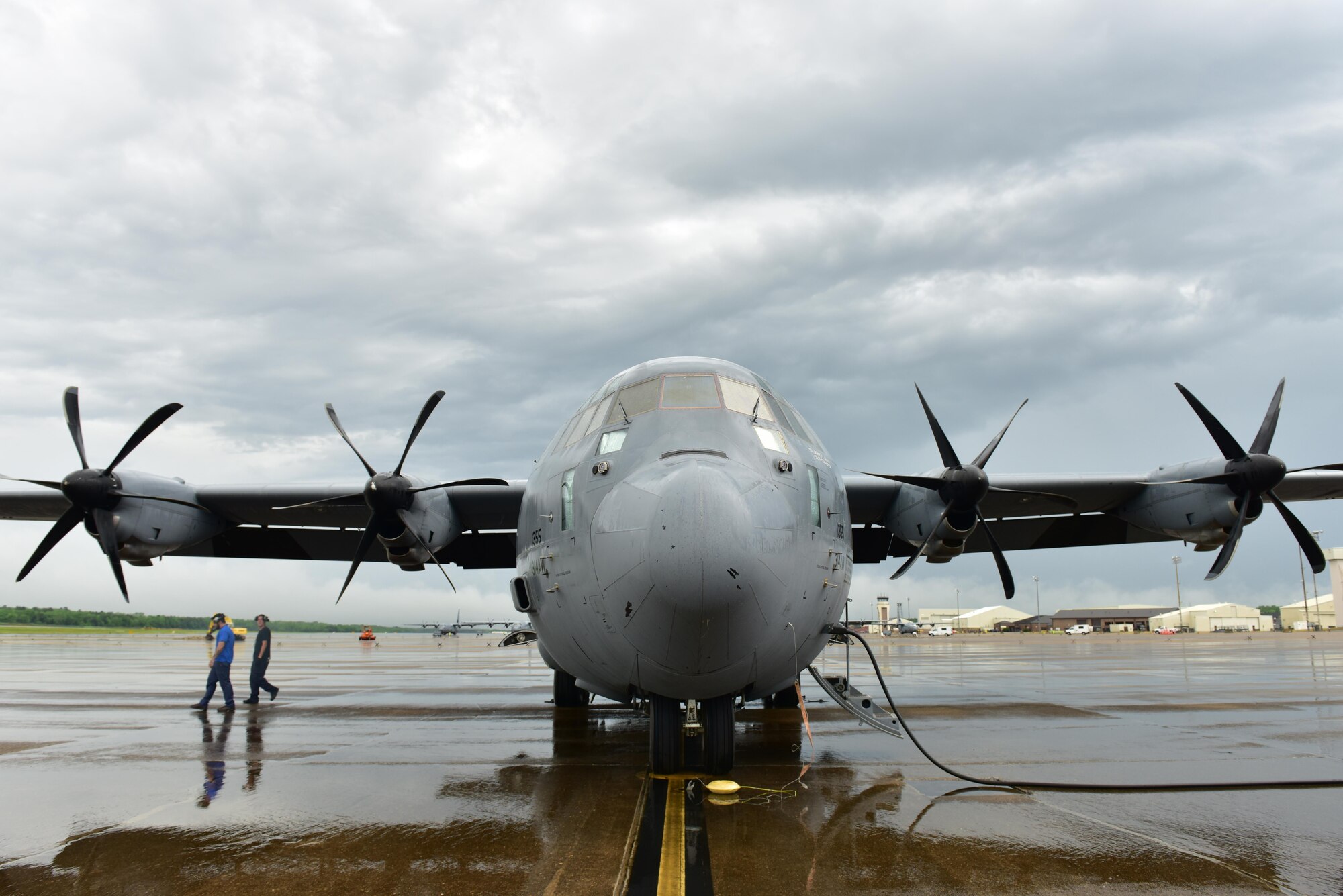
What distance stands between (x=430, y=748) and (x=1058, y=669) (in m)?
21.0

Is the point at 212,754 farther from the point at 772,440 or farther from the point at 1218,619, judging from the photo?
the point at 1218,619

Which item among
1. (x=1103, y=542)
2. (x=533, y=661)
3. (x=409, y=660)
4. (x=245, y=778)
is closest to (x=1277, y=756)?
(x=1103, y=542)

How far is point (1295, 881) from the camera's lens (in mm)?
4625

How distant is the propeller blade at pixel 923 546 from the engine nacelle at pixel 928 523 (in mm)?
29

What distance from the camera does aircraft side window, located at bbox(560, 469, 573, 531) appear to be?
23.4ft

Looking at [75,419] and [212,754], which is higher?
[75,419]

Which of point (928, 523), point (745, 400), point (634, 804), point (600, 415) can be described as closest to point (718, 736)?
point (634, 804)

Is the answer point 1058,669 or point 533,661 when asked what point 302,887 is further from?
point 533,661

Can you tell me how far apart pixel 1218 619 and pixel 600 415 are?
12746 centimetres

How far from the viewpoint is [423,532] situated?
11.6 metres

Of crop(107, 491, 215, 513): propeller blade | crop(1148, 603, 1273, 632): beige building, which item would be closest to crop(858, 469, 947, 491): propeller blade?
crop(107, 491, 215, 513): propeller blade

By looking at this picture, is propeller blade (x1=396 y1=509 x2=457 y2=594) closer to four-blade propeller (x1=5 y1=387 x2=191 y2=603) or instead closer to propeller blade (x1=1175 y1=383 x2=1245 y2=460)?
four-blade propeller (x1=5 y1=387 x2=191 y2=603)

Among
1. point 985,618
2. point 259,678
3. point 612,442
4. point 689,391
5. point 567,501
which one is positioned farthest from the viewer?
point 985,618

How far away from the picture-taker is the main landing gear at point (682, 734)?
7531 millimetres
